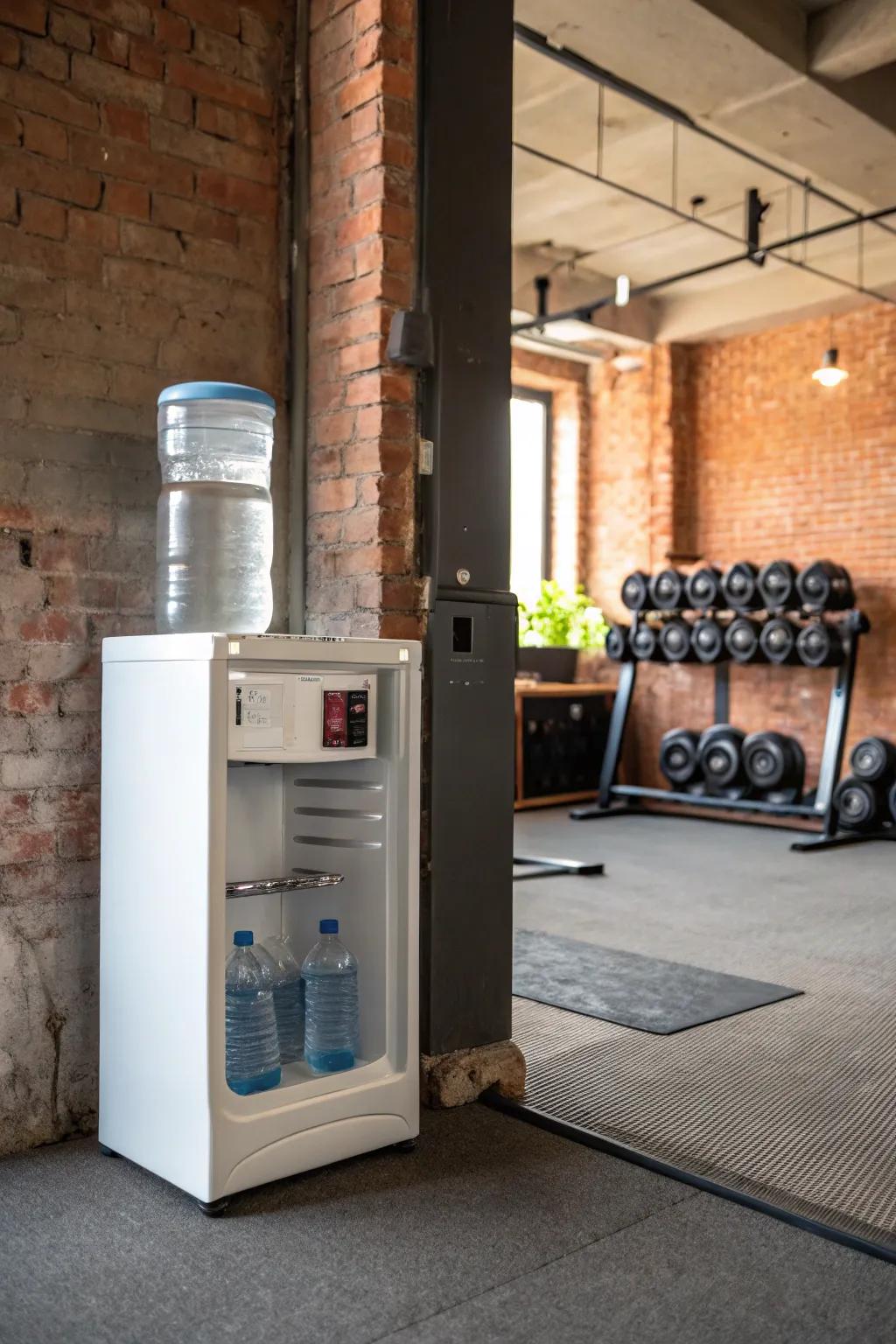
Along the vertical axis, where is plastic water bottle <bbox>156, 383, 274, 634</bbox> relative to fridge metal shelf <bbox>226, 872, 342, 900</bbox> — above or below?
above

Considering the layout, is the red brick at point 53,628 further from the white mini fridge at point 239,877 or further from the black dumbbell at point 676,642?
the black dumbbell at point 676,642

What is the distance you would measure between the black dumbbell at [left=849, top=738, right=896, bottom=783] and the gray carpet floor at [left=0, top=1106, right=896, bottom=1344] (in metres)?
5.41

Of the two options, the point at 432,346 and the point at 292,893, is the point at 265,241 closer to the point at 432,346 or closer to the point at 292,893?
the point at 432,346

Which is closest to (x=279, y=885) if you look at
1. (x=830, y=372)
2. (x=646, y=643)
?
(x=646, y=643)

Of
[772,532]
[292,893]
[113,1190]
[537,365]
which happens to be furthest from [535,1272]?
[537,365]

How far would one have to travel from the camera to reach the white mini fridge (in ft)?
7.49

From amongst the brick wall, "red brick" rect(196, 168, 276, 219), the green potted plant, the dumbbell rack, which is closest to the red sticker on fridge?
"red brick" rect(196, 168, 276, 219)

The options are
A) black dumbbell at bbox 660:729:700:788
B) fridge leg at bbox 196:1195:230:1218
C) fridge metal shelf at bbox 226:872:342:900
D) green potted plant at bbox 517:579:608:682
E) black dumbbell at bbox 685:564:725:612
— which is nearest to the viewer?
fridge leg at bbox 196:1195:230:1218

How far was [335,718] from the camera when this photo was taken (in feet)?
8.29

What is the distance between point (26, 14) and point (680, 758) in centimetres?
665

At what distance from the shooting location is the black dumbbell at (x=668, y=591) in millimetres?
8375

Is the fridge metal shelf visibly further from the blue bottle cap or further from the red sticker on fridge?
the blue bottle cap

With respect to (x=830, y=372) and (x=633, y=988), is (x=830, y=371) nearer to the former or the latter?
(x=830, y=372)

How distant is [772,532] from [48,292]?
708 centimetres
